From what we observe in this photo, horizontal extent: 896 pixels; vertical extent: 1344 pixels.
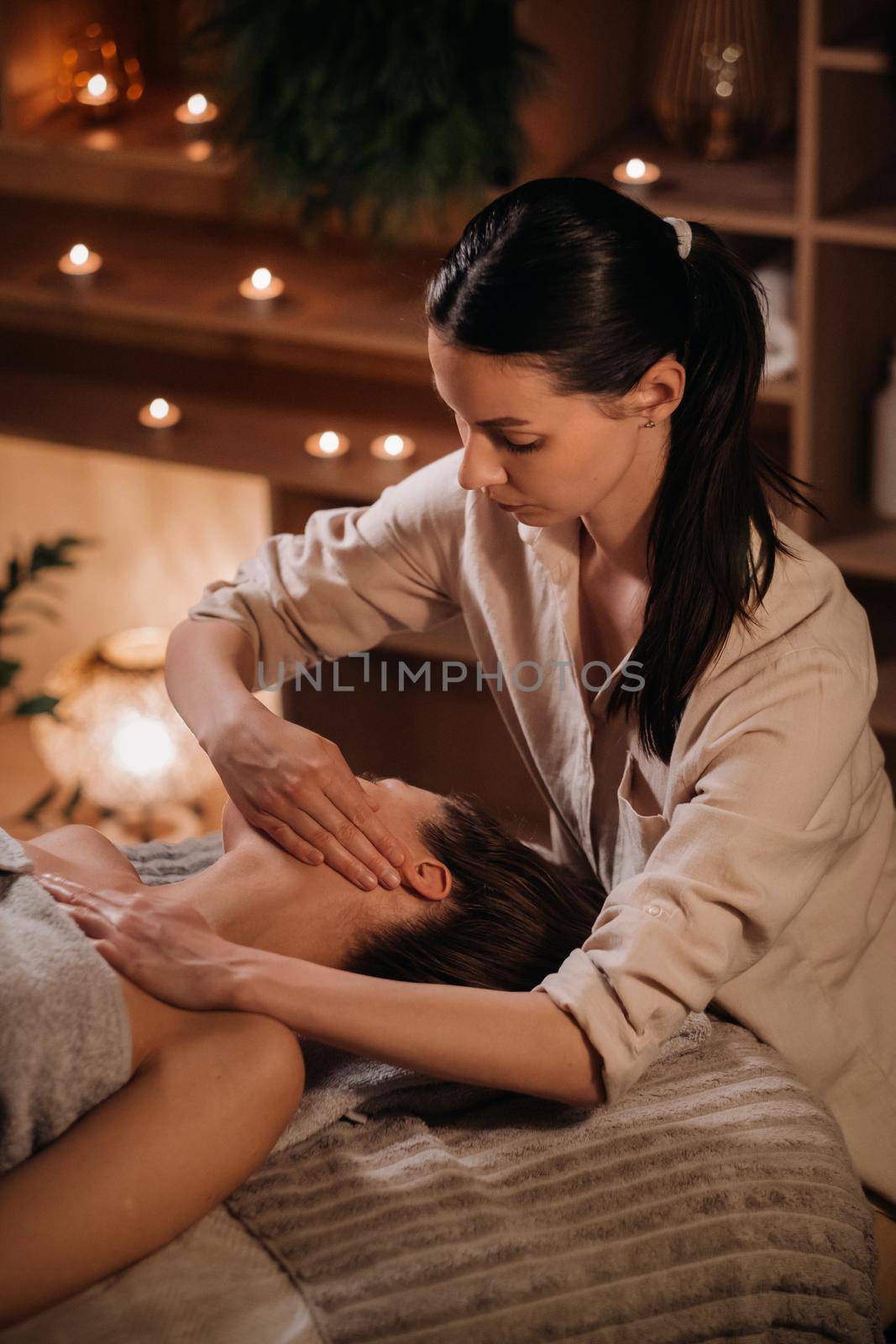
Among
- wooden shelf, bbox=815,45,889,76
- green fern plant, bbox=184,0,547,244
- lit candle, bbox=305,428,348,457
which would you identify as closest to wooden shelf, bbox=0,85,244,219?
green fern plant, bbox=184,0,547,244

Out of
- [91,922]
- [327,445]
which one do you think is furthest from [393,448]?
[91,922]

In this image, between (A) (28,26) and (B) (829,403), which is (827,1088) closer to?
(B) (829,403)

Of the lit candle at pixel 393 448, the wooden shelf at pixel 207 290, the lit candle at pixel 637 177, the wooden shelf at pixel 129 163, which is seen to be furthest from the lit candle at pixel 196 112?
the lit candle at pixel 637 177

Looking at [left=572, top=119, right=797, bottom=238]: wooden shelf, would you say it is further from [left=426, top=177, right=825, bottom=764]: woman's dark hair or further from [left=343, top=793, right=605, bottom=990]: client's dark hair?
[left=343, top=793, right=605, bottom=990]: client's dark hair

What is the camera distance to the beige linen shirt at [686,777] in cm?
122

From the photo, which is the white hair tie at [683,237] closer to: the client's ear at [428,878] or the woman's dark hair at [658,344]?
the woman's dark hair at [658,344]

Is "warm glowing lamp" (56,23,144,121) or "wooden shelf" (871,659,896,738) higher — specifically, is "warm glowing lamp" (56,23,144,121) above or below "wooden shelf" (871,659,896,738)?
above

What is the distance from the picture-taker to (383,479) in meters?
2.59

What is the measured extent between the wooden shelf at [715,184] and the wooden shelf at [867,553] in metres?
0.49

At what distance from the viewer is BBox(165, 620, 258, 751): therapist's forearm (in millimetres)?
1554

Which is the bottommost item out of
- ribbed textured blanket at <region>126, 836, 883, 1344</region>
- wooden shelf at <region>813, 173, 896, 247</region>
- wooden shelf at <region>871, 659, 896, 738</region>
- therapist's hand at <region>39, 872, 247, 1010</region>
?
wooden shelf at <region>871, 659, 896, 738</region>

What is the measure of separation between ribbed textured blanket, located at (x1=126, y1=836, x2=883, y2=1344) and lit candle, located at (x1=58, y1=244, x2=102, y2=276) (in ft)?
6.01

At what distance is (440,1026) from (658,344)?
1.99 feet

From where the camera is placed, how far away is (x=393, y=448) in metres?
2.63
